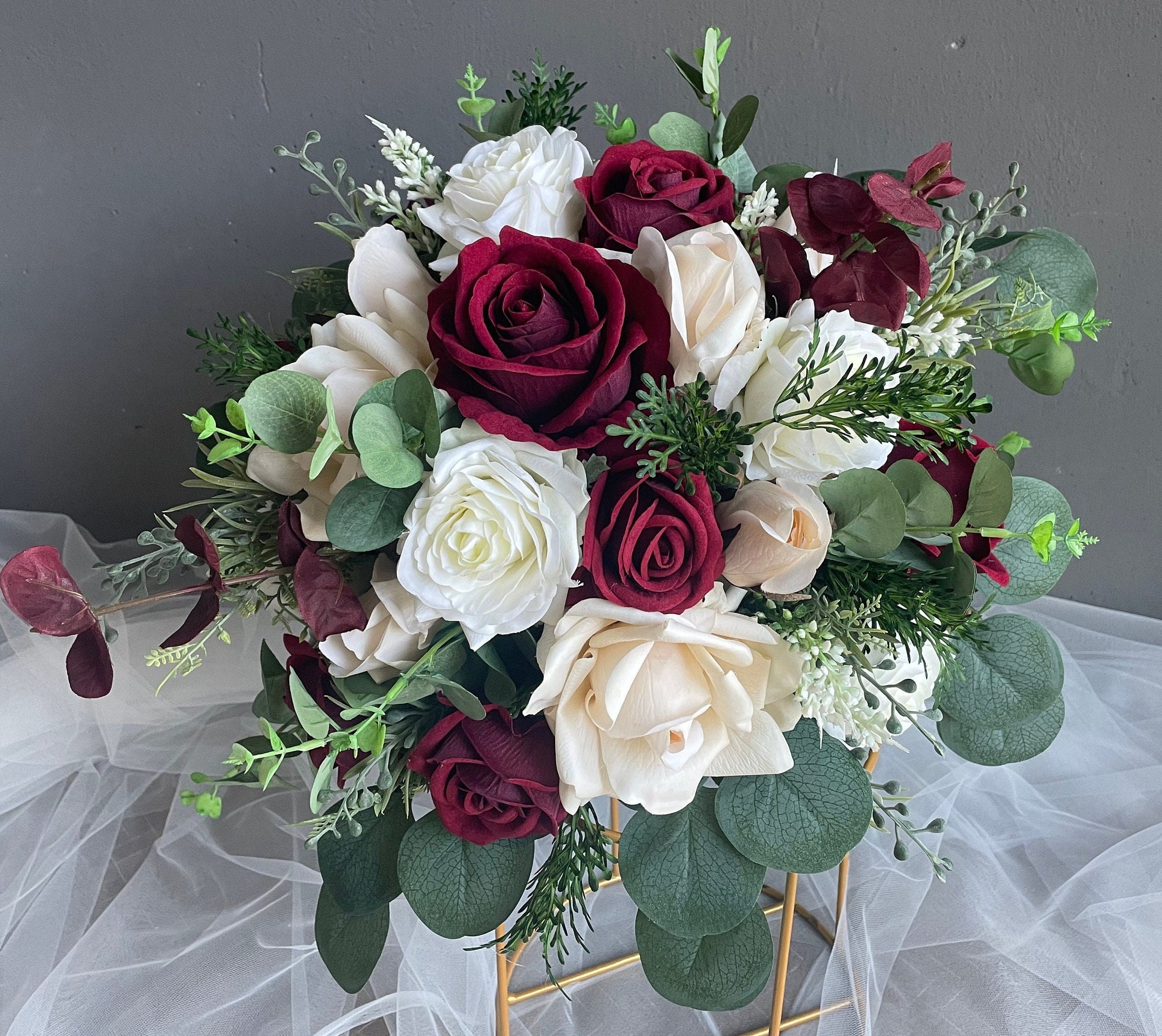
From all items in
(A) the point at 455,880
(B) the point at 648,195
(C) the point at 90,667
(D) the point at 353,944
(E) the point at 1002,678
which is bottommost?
(D) the point at 353,944

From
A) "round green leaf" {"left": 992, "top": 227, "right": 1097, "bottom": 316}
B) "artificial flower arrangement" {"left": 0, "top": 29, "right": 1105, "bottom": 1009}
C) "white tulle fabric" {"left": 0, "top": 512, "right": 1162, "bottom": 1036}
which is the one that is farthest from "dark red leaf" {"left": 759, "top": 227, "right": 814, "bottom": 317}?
"white tulle fabric" {"left": 0, "top": 512, "right": 1162, "bottom": 1036}

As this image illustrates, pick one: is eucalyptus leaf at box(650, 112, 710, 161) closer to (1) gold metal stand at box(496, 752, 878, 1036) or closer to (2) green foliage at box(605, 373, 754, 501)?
(2) green foliage at box(605, 373, 754, 501)

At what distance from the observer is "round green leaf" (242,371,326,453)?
0.51m

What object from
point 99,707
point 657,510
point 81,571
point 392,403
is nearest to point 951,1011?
point 657,510

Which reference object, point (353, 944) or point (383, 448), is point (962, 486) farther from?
point (353, 944)

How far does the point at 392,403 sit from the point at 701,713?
266 mm

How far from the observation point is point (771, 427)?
0.53 meters

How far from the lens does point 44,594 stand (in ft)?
1.62

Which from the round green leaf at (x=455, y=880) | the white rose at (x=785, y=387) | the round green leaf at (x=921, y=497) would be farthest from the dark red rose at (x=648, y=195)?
the round green leaf at (x=455, y=880)

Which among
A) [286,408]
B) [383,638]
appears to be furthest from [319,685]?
[286,408]

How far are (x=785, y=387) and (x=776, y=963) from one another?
65 centimetres

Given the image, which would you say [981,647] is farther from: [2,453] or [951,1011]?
[2,453]

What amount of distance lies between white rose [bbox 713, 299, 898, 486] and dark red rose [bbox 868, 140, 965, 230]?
0.07 m

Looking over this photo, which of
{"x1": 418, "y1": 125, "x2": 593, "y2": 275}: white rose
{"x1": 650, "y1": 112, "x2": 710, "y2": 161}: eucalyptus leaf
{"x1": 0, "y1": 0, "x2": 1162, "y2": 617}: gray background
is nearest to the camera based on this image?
{"x1": 418, "y1": 125, "x2": 593, "y2": 275}: white rose
